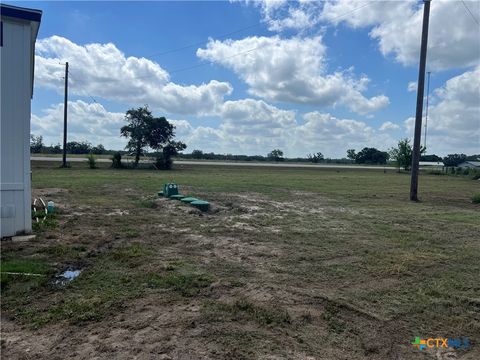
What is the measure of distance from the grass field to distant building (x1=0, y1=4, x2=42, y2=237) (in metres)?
0.68

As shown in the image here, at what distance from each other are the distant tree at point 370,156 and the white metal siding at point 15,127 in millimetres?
95806

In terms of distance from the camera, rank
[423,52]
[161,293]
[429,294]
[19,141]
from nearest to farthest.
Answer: [161,293] → [429,294] → [19,141] → [423,52]

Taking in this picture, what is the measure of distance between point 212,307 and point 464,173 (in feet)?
176

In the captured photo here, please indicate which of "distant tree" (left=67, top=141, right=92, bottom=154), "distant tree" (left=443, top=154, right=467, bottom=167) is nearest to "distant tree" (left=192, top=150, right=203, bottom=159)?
"distant tree" (left=67, top=141, right=92, bottom=154)

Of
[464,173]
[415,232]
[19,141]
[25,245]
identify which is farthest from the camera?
[464,173]

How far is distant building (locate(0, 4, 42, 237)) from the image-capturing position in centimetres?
650

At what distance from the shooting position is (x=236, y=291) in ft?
14.5

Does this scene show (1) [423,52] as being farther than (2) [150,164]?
No

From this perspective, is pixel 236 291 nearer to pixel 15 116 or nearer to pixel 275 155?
pixel 15 116

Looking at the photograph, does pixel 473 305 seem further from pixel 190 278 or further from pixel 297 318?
pixel 190 278

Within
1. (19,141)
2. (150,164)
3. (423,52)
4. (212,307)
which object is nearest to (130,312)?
(212,307)

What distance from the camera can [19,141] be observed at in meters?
6.64

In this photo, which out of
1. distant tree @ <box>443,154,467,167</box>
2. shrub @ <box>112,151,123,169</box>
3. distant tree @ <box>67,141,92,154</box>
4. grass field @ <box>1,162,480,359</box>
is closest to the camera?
grass field @ <box>1,162,480,359</box>

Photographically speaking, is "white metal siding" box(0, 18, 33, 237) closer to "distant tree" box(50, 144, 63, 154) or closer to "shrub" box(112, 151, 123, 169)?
"shrub" box(112, 151, 123, 169)
